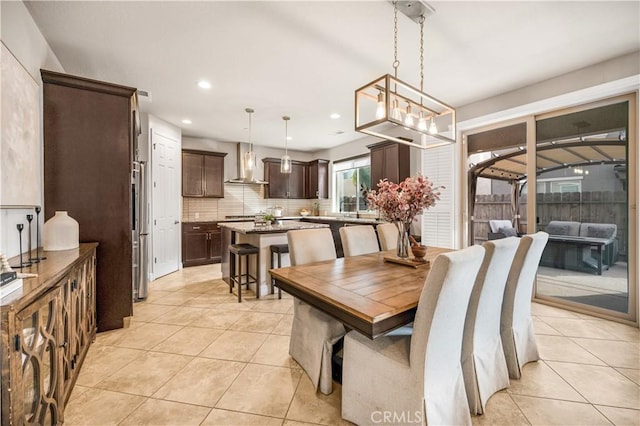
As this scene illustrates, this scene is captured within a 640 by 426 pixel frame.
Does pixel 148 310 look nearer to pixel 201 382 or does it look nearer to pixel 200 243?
pixel 201 382

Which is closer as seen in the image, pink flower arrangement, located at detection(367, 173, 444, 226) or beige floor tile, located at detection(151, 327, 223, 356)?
pink flower arrangement, located at detection(367, 173, 444, 226)

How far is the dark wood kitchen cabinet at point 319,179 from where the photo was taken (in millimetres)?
6867

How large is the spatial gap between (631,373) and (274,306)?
3.13 meters

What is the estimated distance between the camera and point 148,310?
3184 millimetres

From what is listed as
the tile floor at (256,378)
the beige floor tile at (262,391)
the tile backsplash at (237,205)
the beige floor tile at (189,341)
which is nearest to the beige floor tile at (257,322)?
the tile floor at (256,378)

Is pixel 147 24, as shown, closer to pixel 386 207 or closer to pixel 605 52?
pixel 386 207

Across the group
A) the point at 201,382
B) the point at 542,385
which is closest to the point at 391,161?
the point at 542,385

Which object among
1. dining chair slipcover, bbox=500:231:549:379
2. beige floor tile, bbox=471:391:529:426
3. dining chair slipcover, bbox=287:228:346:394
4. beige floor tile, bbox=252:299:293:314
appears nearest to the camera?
beige floor tile, bbox=471:391:529:426

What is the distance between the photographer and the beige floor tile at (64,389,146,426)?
1.56m

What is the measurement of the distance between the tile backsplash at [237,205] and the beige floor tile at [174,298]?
7.10 ft

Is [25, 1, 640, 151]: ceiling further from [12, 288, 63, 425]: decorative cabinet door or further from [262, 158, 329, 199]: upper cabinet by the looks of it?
[262, 158, 329, 199]: upper cabinet

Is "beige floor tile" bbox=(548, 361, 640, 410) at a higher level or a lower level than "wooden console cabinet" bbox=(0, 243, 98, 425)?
lower

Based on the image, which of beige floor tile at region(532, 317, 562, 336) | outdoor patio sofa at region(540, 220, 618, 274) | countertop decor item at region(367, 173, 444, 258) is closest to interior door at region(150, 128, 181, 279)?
countertop decor item at region(367, 173, 444, 258)

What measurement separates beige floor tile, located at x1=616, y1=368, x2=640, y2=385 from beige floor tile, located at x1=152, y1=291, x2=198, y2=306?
4187mm
